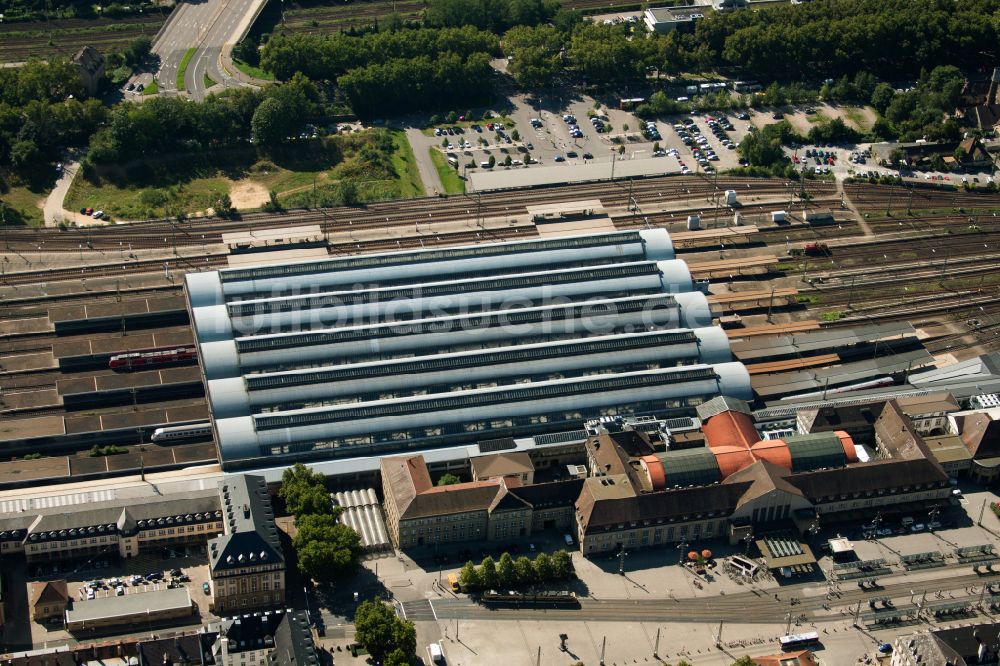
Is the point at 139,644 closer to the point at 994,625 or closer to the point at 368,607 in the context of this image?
the point at 368,607

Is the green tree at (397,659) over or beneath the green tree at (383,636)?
beneath

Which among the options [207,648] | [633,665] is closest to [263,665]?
[207,648]

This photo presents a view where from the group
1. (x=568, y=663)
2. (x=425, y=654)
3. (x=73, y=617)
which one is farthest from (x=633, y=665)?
(x=73, y=617)

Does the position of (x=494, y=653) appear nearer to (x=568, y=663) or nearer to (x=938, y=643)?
(x=568, y=663)

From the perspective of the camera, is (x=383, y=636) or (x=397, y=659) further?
(x=383, y=636)

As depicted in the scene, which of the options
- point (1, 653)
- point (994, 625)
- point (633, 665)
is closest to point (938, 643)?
point (994, 625)

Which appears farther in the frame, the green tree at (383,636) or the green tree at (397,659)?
the green tree at (383,636)

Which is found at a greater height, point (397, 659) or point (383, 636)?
point (383, 636)

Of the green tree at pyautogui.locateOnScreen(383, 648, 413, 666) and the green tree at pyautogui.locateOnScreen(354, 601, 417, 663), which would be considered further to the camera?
the green tree at pyautogui.locateOnScreen(354, 601, 417, 663)

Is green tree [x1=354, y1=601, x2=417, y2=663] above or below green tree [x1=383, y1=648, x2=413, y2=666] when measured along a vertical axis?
above
